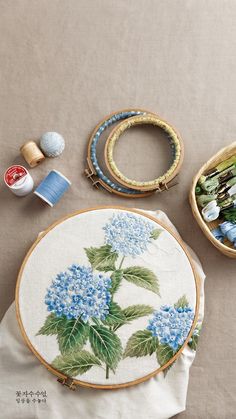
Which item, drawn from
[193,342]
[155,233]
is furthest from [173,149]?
[193,342]

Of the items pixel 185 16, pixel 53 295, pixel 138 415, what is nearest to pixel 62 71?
pixel 185 16

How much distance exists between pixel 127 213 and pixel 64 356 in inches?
21.3

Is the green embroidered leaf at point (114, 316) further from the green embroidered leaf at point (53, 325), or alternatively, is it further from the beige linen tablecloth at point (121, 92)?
the beige linen tablecloth at point (121, 92)

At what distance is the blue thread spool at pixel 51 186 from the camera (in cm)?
193

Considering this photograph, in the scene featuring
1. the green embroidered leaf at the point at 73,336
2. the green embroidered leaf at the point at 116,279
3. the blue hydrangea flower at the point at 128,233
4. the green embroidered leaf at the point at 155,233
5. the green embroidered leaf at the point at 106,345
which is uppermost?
the blue hydrangea flower at the point at 128,233

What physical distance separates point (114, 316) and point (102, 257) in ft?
0.68

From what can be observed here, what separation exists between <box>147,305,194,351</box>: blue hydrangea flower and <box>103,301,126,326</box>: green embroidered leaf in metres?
0.10

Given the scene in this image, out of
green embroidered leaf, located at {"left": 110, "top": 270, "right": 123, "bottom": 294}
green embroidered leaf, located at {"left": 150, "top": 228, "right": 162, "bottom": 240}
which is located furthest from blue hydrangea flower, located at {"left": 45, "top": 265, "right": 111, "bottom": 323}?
green embroidered leaf, located at {"left": 150, "top": 228, "right": 162, "bottom": 240}

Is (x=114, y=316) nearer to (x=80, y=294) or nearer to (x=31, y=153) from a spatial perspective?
(x=80, y=294)

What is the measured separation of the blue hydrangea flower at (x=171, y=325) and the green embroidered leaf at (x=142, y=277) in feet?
0.26

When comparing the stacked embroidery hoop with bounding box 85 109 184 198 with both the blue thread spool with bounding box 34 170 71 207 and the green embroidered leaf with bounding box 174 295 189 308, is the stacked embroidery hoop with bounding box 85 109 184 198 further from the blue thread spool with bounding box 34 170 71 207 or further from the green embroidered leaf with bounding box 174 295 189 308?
the green embroidered leaf with bounding box 174 295 189 308

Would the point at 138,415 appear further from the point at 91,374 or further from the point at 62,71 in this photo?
the point at 62,71

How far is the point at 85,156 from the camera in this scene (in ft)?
6.75

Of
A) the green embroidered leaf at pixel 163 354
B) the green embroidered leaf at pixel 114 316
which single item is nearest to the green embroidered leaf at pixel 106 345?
the green embroidered leaf at pixel 114 316
